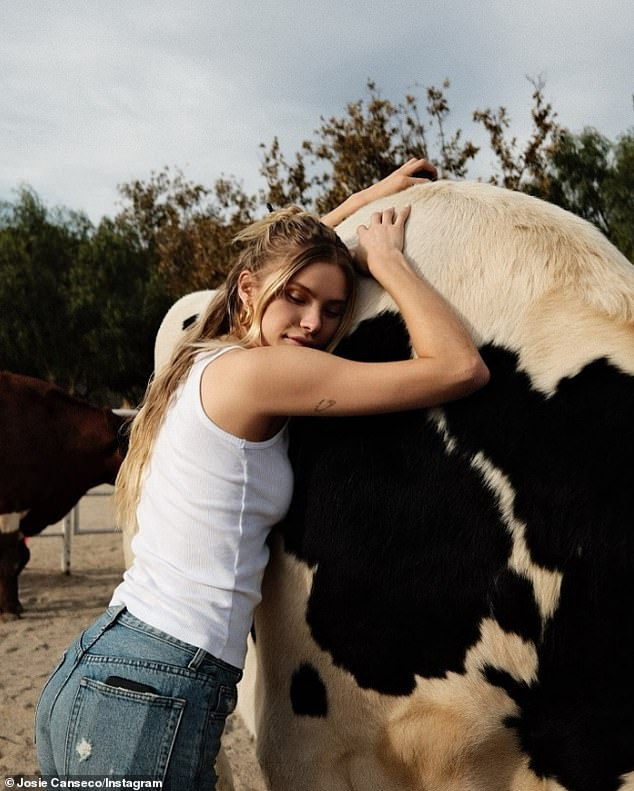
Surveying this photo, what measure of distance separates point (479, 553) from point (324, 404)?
14.1 inches

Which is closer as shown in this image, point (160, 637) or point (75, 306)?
point (160, 637)

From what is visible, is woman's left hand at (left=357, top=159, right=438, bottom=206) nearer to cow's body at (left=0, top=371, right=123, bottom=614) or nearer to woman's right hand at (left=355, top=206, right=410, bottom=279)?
woman's right hand at (left=355, top=206, right=410, bottom=279)

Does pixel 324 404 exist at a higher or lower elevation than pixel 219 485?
higher

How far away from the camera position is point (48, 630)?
5969mm

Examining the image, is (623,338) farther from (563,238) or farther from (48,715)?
(48,715)

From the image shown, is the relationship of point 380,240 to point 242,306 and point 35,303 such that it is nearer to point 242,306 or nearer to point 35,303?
point 242,306

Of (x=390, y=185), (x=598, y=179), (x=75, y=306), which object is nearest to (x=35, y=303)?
(x=75, y=306)

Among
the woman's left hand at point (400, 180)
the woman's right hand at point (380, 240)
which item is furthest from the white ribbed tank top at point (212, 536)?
the woman's left hand at point (400, 180)

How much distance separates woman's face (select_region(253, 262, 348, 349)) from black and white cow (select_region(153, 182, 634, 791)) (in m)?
0.05

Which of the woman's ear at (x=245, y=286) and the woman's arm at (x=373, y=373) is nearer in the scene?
the woman's arm at (x=373, y=373)

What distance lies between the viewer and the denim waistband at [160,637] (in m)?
1.33

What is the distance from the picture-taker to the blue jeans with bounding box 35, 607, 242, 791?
126cm

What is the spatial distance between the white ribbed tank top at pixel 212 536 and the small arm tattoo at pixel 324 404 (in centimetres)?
12

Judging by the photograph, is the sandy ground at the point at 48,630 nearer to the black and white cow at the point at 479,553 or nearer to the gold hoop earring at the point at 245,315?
the black and white cow at the point at 479,553
